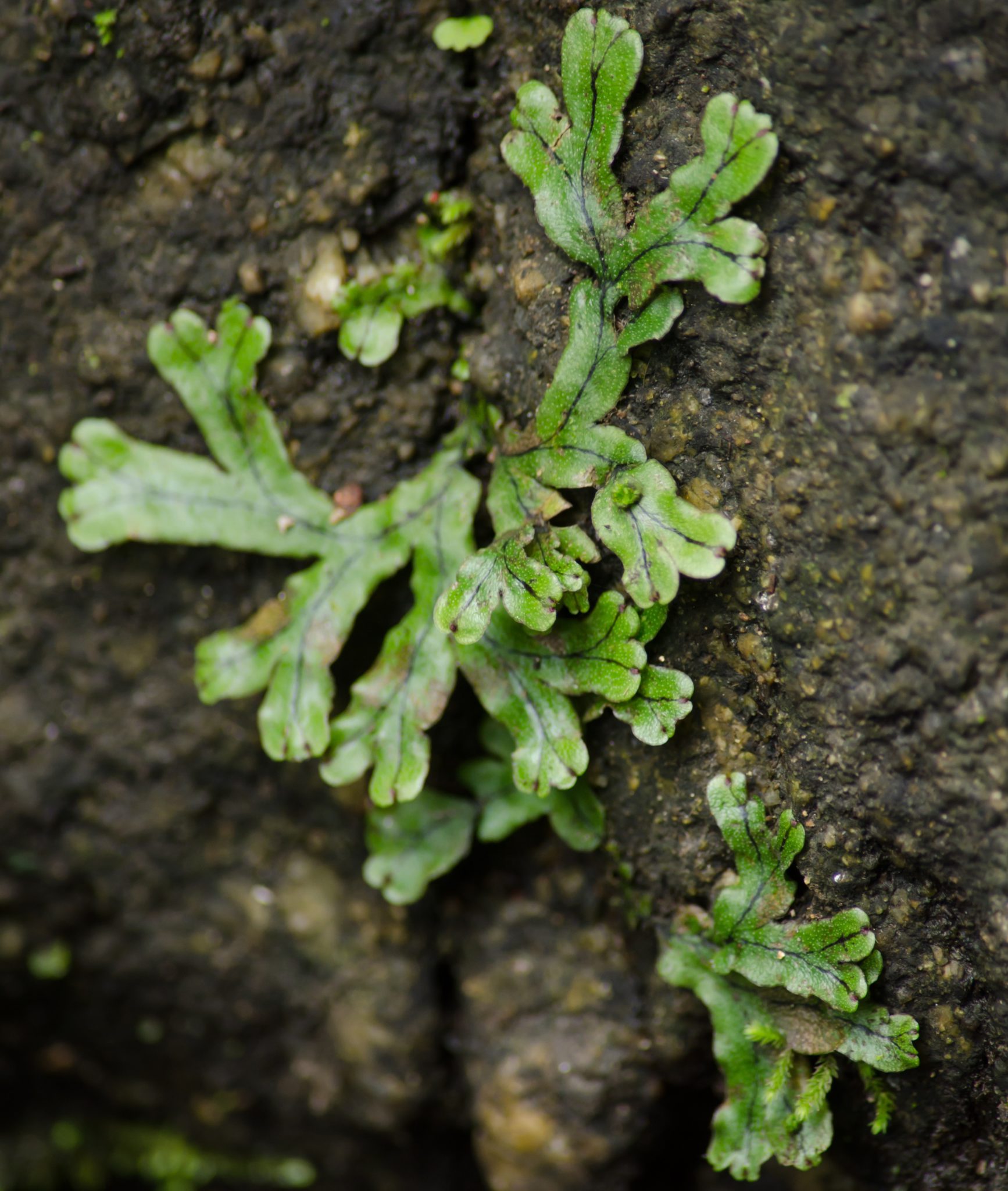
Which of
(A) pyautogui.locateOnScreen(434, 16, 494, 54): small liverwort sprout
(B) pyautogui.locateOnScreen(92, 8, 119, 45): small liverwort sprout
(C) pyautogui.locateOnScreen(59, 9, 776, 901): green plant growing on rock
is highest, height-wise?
(B) pyautogui.locateOnScreen(92, 8, 119, 45): small liverwort sprout

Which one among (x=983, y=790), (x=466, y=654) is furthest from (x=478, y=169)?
(x=983, y=790)

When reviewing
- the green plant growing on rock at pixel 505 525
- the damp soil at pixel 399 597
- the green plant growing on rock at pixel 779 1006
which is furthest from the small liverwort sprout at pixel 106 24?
the green plant growing on rock at pixel 779 1006

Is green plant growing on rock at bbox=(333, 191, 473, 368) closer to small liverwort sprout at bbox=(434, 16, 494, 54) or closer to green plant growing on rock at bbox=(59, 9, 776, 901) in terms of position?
green plant growing on rock at bbox=(59, 9, 776, 901)

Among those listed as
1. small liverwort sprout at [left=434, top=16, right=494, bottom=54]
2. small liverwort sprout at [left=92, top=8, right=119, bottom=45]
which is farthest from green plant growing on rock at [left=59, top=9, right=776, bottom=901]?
small liverwort sprout at [left=92, top=8, right=119, bottom=45]

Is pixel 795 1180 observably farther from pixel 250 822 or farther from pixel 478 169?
pixel 478 169

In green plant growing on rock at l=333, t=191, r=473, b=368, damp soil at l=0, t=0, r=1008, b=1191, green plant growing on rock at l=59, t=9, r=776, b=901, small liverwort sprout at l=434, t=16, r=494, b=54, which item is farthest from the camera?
green plant growing on rock at l=333, t=191, r=473, b=368

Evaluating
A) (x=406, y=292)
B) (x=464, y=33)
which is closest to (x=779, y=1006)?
(x=406, y=292)
